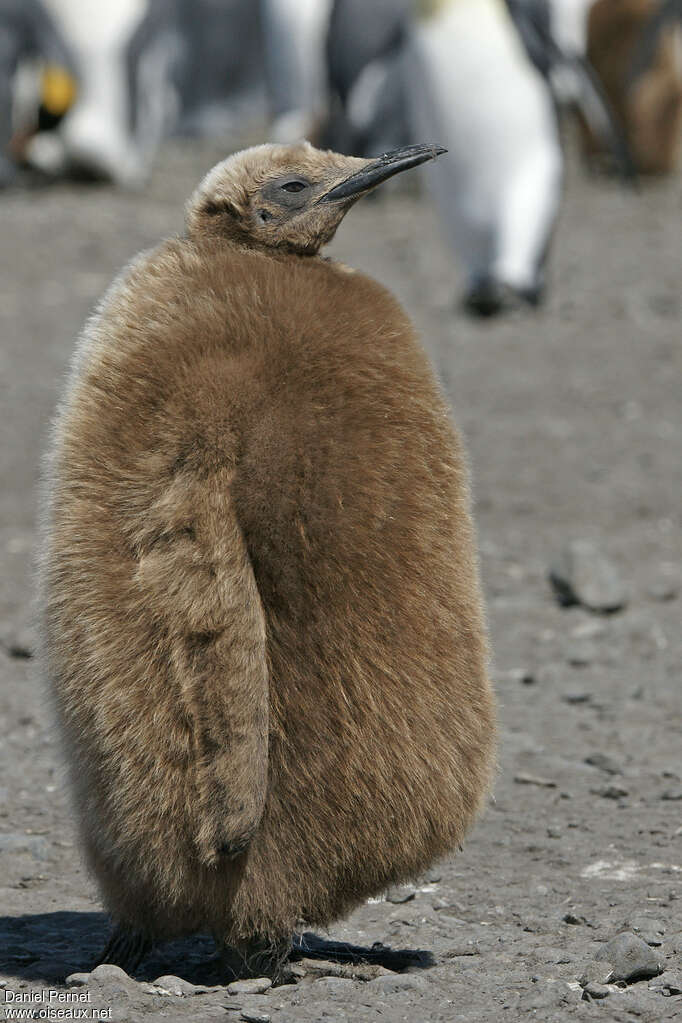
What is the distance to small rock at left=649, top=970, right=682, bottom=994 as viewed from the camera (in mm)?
2521

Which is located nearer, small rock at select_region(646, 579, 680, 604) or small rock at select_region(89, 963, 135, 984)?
small rock at select_region(89, 963, 135, 984)

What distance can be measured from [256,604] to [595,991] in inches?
30.3

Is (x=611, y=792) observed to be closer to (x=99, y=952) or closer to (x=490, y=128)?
(x=99, y=952)

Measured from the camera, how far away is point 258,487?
238cm

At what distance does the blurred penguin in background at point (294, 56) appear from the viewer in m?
15.5

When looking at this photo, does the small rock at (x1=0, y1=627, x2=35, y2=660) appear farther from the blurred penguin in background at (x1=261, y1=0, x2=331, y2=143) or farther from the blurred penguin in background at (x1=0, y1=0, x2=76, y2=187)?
the blurred penguin in background at (x1=261, y1=0, x2=331, y2=143)

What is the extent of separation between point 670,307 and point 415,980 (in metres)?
6.85

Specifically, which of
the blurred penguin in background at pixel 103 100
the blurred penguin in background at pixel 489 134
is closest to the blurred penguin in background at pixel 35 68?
the blurred penguin in background at pixel 103 100

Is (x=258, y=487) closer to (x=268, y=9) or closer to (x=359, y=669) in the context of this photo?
(x=359, y=669)

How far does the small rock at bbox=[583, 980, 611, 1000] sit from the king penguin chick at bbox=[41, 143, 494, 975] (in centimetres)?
29

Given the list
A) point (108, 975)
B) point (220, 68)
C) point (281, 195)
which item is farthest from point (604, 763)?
point (220, 68)

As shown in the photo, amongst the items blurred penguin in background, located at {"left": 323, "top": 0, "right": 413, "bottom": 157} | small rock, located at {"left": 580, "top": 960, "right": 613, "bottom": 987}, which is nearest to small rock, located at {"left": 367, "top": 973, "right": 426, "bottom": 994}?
small rock, located at {"left": 580, "top": 960, "right": 613, "bottom": 987}

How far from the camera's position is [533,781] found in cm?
362

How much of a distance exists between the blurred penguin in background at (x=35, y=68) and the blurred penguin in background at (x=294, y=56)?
1.99 meters
